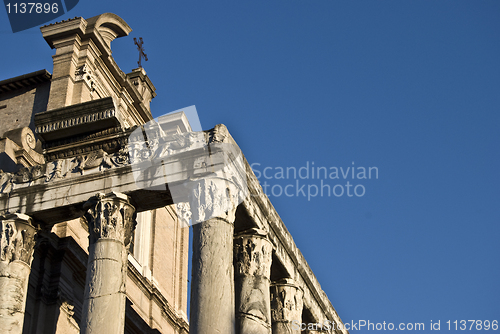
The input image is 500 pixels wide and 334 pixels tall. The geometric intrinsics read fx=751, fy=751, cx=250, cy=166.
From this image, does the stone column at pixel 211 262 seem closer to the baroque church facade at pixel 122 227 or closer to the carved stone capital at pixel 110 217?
the baroque church facade at pixel 122 227

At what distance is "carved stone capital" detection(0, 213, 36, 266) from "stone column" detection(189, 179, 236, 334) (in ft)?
12.8

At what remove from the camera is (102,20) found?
24.9 meters

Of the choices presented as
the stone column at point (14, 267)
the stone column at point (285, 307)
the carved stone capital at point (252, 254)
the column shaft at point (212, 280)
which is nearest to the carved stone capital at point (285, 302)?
the stone column at point (285, 307)

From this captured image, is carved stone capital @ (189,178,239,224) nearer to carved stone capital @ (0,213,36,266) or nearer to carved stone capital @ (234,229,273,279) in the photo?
carved stone capital @ (234,229,273,279)

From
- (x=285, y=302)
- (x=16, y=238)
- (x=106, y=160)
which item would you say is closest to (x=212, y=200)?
(x=106, y=160)

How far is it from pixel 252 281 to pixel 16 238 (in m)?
5.32

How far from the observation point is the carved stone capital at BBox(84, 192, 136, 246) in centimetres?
Answer: 1565

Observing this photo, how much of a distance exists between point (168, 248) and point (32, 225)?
9358mm

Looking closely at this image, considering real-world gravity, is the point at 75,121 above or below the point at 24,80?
below

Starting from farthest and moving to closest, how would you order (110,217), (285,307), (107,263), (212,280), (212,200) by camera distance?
(285,307)
(110,217)
(212,200)
(107,263)
(212,280)

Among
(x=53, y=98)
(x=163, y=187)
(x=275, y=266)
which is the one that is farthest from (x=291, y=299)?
(x=53, y=98)

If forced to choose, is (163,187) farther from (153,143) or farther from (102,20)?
(102,20)

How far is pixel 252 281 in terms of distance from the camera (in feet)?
56.1

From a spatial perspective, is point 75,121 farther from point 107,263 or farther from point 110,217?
point 107,263
